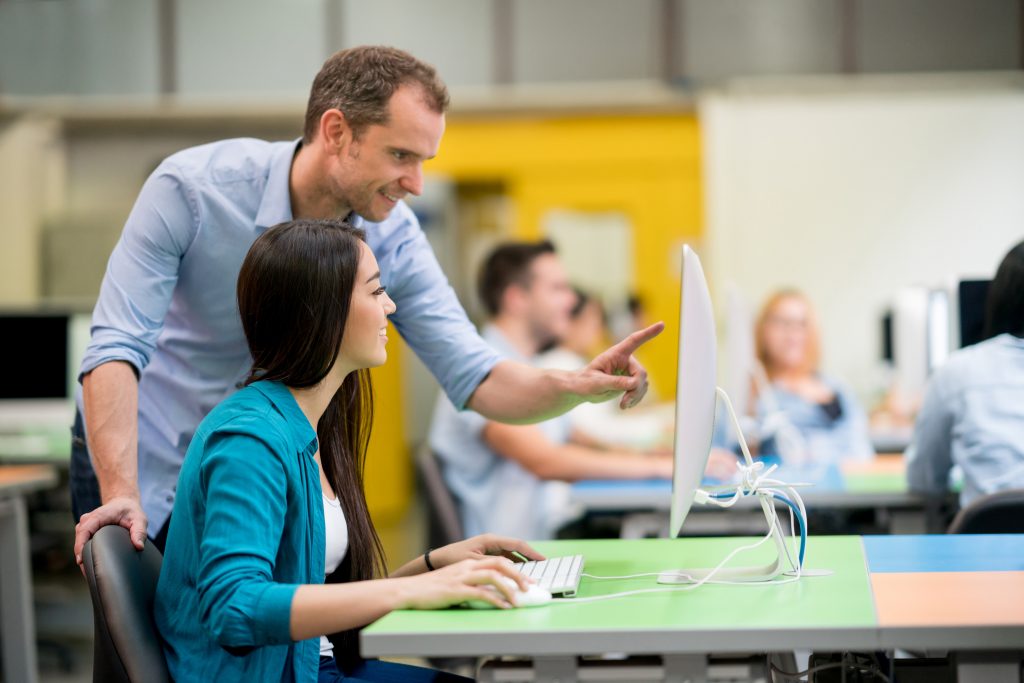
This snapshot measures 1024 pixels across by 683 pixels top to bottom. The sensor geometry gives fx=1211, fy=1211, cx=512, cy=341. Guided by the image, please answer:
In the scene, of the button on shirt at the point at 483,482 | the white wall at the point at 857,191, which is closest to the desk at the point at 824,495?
the button on shirt at the point at 483,482

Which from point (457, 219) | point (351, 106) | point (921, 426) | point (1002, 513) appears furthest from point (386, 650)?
point (457, 219)

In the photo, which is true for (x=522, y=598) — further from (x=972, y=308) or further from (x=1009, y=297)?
(x=972, y=308)

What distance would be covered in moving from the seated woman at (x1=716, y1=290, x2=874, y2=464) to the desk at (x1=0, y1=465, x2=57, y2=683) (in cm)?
242

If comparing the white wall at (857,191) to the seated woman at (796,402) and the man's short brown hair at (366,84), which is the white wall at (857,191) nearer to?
the seated woman at (796,402)

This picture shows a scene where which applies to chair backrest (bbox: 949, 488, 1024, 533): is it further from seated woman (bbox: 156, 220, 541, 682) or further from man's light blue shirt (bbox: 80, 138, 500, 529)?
man's light blue shirt (bbox: 80, 138, 500, 529)

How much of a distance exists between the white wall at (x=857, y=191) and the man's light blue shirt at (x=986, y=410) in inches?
193

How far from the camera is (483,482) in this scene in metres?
3.63

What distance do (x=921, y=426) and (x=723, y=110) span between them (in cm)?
510

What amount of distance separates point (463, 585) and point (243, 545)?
0.93ft

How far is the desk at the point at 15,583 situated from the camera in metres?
3.67

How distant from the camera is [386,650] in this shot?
56.7 inches

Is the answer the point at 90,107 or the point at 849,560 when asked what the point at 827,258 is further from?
the point at 849,560

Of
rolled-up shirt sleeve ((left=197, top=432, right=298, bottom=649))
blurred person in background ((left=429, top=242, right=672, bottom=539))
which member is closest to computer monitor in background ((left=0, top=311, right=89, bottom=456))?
blurred person in background ((left=429, top=242, right=672, bottom=539))

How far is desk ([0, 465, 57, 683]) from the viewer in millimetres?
3672
